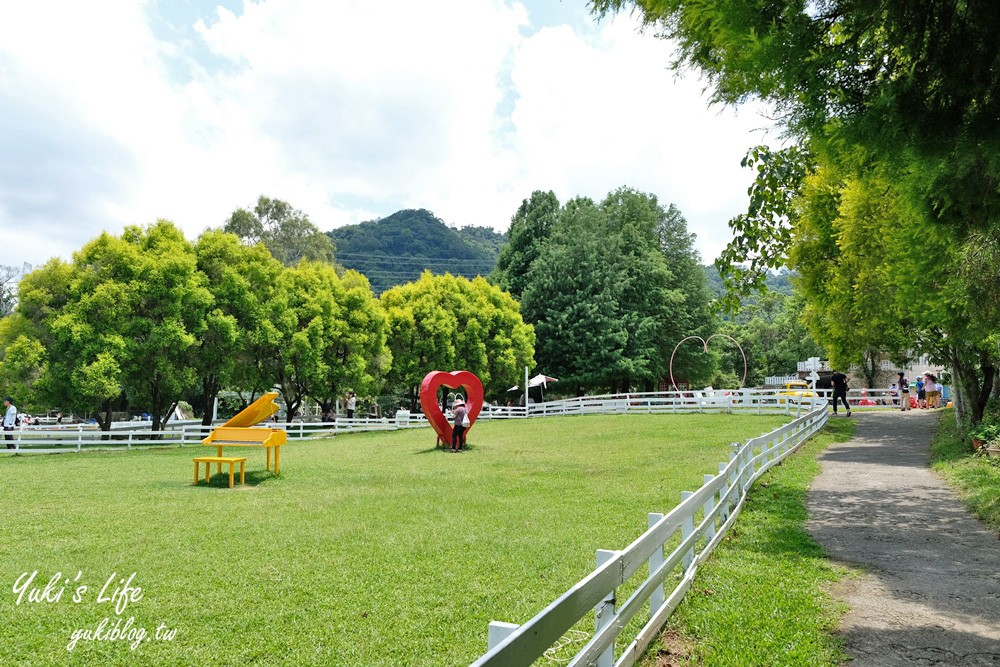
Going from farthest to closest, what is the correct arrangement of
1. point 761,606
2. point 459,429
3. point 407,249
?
point 407,249
point 459,429
point 761,606

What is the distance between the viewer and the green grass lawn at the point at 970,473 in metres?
10.1

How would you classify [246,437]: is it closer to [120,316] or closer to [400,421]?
[120,316]

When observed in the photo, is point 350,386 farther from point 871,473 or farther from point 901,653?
point 901,653

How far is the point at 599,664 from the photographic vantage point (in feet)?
13.7

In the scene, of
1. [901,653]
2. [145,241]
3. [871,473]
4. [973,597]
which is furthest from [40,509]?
[145,241]

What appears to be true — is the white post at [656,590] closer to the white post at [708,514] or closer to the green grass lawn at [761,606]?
the green grass lawn at [761,606]

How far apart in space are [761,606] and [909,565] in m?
2.78

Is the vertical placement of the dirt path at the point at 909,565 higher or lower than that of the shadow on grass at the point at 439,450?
lower

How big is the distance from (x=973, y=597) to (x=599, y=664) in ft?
14.1

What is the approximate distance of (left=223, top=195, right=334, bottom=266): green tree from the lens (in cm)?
5512

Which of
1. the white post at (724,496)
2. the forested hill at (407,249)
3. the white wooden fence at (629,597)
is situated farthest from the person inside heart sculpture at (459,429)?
the forested hill at (407,249)

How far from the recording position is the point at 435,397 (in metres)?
22.4

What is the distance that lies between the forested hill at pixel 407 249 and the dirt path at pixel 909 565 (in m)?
115

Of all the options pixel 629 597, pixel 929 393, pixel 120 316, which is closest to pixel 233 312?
pixel 120 316
